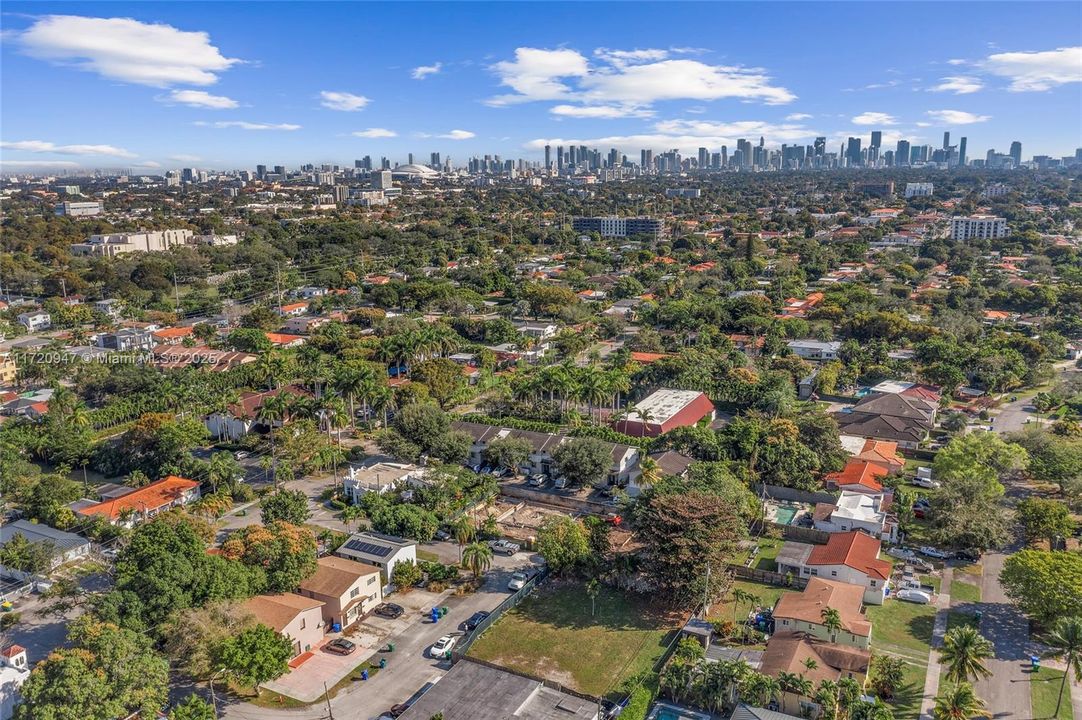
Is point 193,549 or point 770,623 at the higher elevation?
point 193,549

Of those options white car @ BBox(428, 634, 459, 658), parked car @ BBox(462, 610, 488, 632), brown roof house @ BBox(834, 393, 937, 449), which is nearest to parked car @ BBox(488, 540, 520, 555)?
parked car @ BBox(462, 610, 488, 632)

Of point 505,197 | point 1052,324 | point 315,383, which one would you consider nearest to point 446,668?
point 315,383

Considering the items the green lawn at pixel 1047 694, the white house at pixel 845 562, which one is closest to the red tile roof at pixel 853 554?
the white house at pixel 845 562

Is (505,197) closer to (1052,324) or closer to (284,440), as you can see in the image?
(1052,324)

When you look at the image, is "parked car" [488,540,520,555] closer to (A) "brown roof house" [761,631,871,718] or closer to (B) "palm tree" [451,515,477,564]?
(B) "palm tree" [451,515,477,564]

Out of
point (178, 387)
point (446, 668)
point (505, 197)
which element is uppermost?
point (505, 197)

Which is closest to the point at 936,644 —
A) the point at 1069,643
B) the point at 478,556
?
the point at 1069,643

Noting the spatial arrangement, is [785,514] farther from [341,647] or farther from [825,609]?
[341,647]
